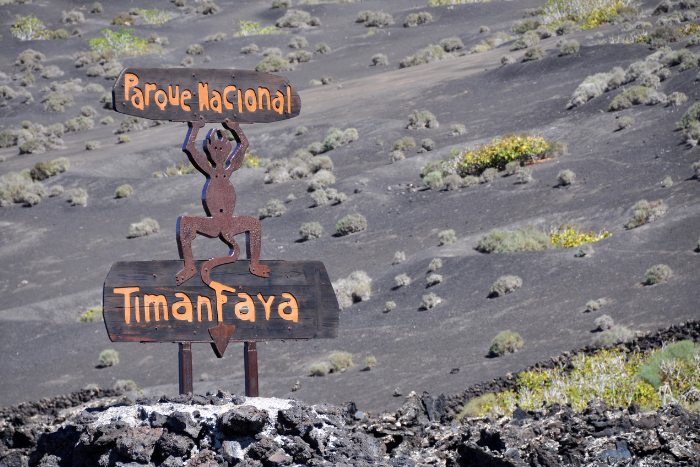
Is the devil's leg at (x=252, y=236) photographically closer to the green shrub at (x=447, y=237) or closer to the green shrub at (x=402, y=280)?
the green shrub at (x=402, y=280)

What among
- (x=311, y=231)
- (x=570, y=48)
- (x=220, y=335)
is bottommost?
(x=311, y=231)

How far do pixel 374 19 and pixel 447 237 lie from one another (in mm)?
44113

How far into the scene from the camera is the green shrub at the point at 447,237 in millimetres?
23972

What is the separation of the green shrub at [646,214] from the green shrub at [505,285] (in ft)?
14.3

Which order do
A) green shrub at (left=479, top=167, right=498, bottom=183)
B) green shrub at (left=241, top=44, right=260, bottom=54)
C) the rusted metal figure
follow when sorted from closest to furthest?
1. the rusted metal figure
2. green shrub at (left=479, top=167, right=498, bottom=183)
3. green shrub at (left=241, top=44, right=260, bottom=54)

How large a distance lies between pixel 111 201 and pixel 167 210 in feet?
9.76

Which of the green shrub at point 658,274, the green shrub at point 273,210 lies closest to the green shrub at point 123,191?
the green shrub at point 273,210

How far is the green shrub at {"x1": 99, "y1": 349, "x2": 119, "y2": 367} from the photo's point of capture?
1938cm

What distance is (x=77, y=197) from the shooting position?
3338cm

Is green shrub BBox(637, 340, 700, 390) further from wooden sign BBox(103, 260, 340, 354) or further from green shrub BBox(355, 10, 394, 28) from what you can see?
green shrub BBox(355, 10, 394, 28)

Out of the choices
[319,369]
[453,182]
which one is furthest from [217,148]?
[453,182]

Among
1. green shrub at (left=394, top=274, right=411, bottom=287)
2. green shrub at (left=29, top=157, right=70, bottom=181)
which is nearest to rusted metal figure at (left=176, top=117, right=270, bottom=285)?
green shrub at (left=394, top=274, right=411, bottom=287)

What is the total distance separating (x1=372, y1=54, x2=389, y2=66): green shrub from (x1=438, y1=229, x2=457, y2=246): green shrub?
102 ft

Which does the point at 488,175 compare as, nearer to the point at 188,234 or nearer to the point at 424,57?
the point at 188,234
